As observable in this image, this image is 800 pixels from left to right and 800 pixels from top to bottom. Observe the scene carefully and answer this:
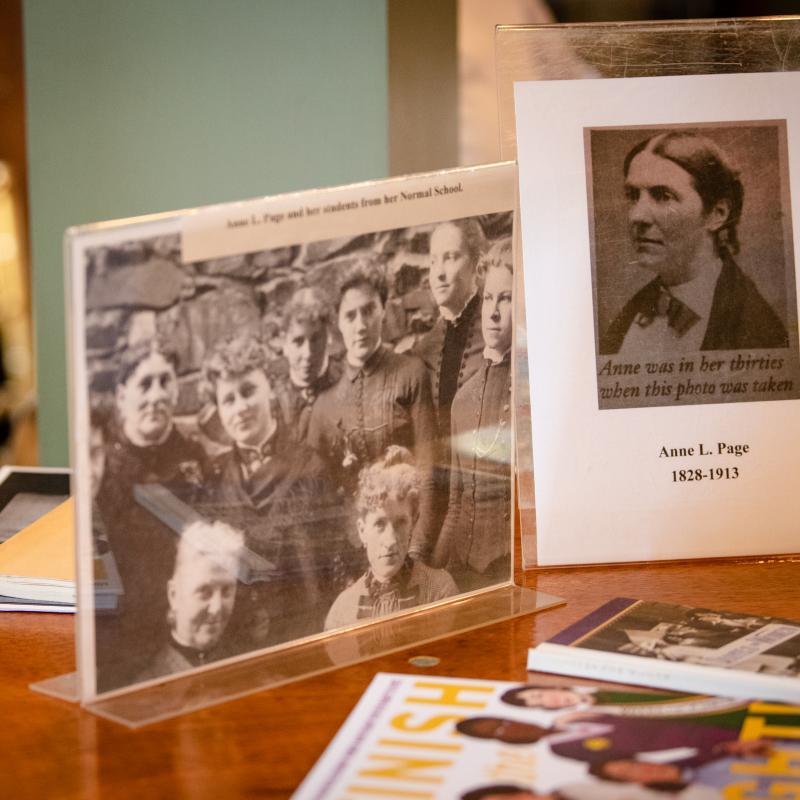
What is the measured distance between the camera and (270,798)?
0.54m

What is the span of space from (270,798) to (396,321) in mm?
324

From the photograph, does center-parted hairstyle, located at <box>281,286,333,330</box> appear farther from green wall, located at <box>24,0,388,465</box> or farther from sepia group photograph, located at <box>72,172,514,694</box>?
green wall, located at <box>24,0,388,465</box>

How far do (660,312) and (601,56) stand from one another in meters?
0.21

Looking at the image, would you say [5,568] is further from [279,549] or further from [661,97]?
[661,97]

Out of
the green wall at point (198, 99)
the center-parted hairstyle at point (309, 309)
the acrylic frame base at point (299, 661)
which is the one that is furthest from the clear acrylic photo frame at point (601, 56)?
the green wall at point (198, 99)

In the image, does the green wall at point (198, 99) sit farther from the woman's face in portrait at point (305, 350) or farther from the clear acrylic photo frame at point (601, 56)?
the woman's face in portrait at point (305, 350)

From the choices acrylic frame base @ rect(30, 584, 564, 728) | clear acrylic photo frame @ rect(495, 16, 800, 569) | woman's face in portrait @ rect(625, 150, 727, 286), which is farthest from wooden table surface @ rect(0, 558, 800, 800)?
woman's face in portrait @ rect(625, 150, 727, 286)

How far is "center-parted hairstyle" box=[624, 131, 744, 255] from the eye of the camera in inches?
35.0

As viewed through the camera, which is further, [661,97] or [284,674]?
[661,97]

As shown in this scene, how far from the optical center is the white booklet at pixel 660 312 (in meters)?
0.88

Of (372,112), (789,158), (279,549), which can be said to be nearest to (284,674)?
(279,549)

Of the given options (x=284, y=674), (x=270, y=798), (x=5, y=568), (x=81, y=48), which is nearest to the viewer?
(x=270, y=798)

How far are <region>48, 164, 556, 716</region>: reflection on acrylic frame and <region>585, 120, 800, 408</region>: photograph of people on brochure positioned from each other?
122mm

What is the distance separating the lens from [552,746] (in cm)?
57
